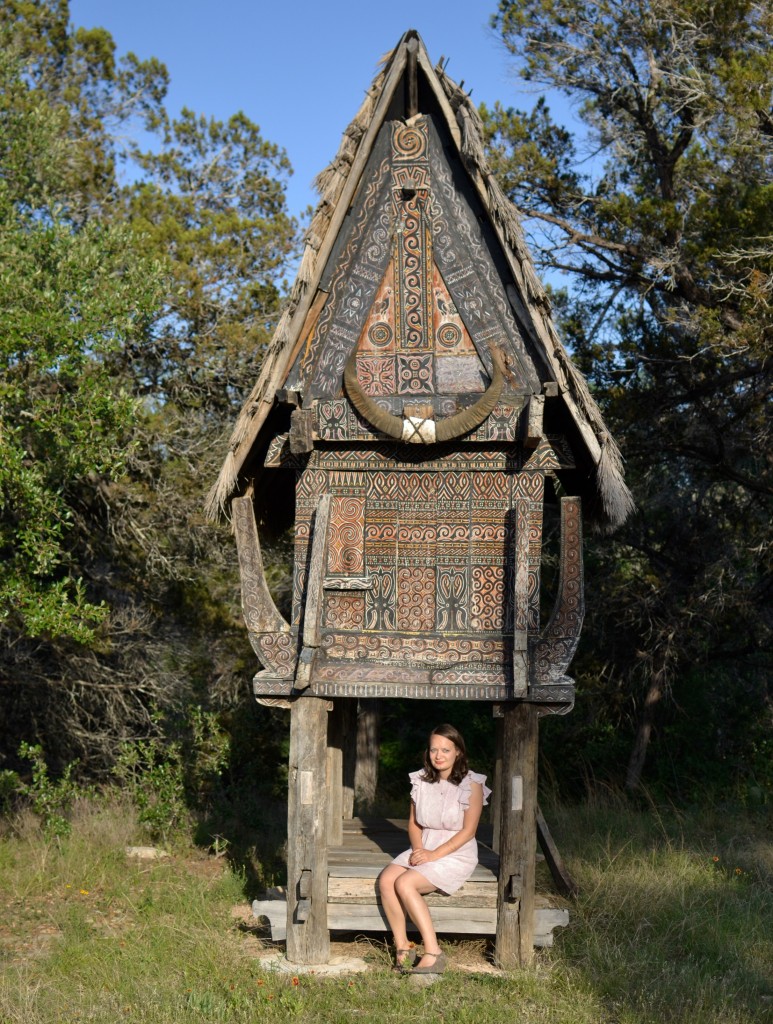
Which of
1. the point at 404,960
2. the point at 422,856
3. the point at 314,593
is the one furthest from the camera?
the point at 314,593

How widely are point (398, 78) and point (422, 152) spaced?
49 centimetres

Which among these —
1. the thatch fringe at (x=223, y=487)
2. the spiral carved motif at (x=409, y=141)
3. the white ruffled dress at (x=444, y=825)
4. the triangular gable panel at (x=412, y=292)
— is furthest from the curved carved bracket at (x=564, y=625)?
the spiral carved motif at (x=409, y=141)

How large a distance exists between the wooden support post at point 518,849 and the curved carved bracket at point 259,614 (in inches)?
57.5

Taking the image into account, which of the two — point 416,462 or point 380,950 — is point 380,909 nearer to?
point 380,950

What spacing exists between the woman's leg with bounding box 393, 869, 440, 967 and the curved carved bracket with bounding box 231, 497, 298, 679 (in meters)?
1.40

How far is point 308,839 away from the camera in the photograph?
646cm

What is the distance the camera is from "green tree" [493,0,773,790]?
10.1m

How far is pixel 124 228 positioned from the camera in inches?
453

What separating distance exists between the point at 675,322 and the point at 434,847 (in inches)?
226

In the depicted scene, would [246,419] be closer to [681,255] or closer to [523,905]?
[523,905]

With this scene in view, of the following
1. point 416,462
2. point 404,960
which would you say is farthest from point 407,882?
point 416,462

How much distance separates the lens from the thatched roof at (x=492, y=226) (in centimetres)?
655

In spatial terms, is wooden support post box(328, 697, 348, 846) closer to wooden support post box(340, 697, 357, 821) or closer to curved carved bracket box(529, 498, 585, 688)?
wooden support post box(340, 697, 357, 821)

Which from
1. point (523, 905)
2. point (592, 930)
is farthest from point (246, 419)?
point (592, 930)
